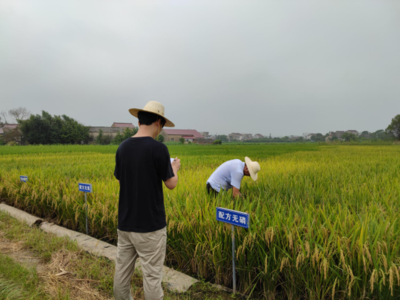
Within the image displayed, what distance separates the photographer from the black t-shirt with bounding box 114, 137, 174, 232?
1.37m

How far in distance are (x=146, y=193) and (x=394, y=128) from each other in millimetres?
52624

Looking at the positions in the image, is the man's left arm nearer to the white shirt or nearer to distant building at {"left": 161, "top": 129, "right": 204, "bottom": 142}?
the white shirt

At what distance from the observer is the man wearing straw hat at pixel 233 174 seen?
298 cm

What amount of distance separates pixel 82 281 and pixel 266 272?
1666 mm

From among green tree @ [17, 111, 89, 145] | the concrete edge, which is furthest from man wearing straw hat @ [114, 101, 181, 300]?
green tree @ [17, 111, 89, 145]

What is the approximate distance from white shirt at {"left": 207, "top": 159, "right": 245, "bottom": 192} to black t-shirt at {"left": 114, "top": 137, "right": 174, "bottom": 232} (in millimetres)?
1709

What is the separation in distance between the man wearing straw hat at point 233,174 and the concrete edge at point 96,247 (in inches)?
47.7

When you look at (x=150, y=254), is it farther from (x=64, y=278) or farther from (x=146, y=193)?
(x=64, y=278)

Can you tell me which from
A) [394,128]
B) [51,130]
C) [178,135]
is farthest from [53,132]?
[394,128]

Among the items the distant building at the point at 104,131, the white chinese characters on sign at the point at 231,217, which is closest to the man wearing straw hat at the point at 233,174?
the white chinese characters on sign at the point at 231,217

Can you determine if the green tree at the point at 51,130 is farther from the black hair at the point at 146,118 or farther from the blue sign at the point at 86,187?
the black hair at the point at 146,118

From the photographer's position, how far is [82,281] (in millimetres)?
2051

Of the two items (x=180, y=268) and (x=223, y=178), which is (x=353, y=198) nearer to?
(x=223, y=178)

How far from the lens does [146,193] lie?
1396 millimetres
